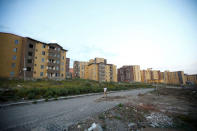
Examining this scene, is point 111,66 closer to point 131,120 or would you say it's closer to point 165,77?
point 131,120

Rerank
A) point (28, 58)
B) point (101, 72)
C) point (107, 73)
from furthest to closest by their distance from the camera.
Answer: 1. point (107, 73)
2. point (101, 72)
3. point (28, 58)

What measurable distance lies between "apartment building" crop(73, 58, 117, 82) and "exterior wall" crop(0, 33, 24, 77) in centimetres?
4120

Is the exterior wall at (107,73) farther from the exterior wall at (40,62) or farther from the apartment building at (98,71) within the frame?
the exterior wall at (40,62)

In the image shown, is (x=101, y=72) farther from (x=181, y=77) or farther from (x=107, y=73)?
A: (x=181, y=77)

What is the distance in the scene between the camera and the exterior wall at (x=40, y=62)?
30.4 m

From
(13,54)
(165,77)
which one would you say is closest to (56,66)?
(13,54)

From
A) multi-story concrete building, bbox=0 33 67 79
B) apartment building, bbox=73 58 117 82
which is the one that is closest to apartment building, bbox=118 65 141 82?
apartment building, bbox=73 58 117 82

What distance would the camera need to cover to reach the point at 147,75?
275ft

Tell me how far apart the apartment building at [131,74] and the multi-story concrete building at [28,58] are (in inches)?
2508

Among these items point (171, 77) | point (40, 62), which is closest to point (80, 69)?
point (40, 62)

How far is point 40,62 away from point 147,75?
91.5 metres

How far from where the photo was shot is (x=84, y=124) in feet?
13.2

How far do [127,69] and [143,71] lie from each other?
18667 millimetres

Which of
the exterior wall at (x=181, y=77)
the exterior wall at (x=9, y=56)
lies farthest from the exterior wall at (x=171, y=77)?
the exterior wall at (x=9, y=56)
